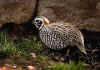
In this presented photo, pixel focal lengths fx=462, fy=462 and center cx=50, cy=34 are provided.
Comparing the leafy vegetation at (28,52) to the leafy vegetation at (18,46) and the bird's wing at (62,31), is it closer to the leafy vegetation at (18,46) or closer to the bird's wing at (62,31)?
the leafy vegetation at (18,46)

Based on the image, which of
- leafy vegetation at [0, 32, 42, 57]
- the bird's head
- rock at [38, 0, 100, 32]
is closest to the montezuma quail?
the bird's head

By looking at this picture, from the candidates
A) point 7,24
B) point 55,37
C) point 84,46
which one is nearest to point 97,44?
point 84,46

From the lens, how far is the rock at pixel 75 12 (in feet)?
19.9

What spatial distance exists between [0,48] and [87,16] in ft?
4.04

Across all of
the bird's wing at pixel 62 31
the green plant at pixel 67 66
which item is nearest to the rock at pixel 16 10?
the bird's wing at pixel 62 31

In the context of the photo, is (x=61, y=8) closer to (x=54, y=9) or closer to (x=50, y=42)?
(x=54, y=9)

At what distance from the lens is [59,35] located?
5.77 metres

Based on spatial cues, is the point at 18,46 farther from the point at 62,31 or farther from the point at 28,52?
the point at 62,31

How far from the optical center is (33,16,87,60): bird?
5.75m

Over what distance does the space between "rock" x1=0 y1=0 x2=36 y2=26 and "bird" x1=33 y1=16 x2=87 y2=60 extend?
33 centimetres

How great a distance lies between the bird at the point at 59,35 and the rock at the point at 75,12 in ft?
0.91

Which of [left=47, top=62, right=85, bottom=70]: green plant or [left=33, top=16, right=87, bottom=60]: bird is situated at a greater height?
[left=33, top=16, right=87, bottom=60]: bird

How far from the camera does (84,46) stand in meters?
5.96

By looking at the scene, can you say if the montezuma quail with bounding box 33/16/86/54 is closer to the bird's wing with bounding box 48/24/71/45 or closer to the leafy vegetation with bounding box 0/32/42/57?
the bird's wing with bounding box 48/24/71/45
